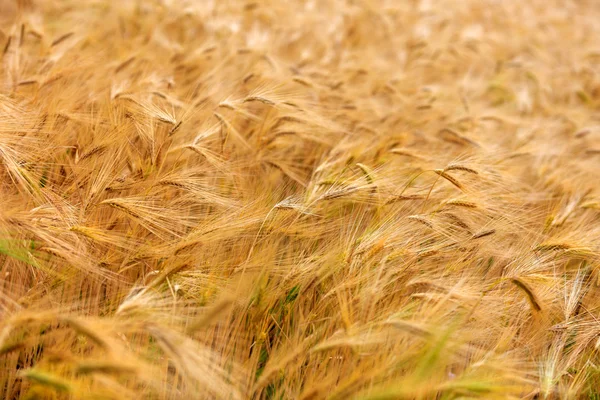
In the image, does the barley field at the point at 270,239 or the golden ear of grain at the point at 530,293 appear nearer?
the barley field at the point at 270,239

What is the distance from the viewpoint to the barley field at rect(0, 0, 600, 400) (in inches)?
51.5

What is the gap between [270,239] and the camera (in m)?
1.73

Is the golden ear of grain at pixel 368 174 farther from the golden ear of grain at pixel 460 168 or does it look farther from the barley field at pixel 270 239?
the golden ear of grain at pixel 460 168

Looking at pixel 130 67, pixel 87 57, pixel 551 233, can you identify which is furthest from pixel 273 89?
pixel 551 233

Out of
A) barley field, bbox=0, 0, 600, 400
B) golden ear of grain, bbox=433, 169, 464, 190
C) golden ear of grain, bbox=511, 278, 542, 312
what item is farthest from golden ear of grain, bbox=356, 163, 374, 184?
golden ear of grain, bbox=511, 278, 542, 312

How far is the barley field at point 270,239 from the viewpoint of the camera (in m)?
1.31

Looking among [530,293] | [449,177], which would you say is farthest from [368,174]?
[530,293]

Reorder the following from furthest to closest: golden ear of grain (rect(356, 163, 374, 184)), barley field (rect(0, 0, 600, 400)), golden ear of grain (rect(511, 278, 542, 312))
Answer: golden ear of grain (rect(356, 163, 374, 184)) < golden ear of grain (rect(511, 278, 542, 312)) < barley field (rect(0, 0, 600, 400))

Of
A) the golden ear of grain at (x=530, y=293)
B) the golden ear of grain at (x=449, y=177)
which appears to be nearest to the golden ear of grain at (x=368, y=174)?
the golden ear of grain at (x=449, y=177)

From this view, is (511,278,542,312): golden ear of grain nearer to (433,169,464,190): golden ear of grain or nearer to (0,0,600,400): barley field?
(0,0,600,400): barley field

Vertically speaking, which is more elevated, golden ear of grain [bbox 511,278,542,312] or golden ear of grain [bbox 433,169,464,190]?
golden ear of grain [bbox 433,169,464,190]

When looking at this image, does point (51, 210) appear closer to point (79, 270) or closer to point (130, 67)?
point (79, 270)

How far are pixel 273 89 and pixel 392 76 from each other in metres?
1.29

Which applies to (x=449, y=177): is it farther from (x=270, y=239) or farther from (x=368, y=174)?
(x=270, y=239)
